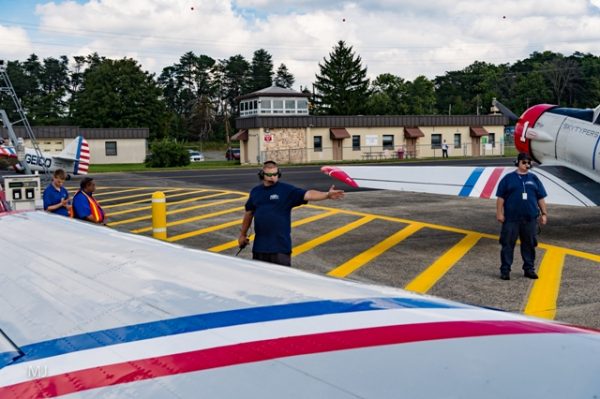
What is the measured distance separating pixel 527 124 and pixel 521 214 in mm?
6270

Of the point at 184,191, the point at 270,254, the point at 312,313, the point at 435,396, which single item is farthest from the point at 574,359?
the point at 184,191

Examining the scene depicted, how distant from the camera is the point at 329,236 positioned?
487 inches

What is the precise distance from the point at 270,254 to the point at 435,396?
4.83m

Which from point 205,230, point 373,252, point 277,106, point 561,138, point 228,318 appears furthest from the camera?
point 277,106

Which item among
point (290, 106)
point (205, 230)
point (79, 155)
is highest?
point (290, 106)

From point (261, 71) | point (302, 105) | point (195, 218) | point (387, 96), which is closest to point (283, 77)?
point (261, 71)

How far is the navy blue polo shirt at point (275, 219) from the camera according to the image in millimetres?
6215

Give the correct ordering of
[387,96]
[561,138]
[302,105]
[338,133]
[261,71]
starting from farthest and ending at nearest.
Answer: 1. [261,71]
2. [387,96]
3. [302,105]
4. [338,133]
5. [561,138]

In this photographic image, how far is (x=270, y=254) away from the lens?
20.4 ft

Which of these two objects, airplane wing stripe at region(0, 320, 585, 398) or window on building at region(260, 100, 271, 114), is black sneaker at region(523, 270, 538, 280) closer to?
airplane wing stripe at region(0, 320, 585, 398)

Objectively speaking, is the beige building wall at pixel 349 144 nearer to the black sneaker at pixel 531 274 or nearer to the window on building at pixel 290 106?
the window on building at pixel 290 106

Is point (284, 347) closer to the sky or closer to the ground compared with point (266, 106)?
closer to the ground

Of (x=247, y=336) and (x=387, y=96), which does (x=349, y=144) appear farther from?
(x=247, y=336)

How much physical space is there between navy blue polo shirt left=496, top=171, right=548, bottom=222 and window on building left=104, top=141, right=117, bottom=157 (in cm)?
4868
